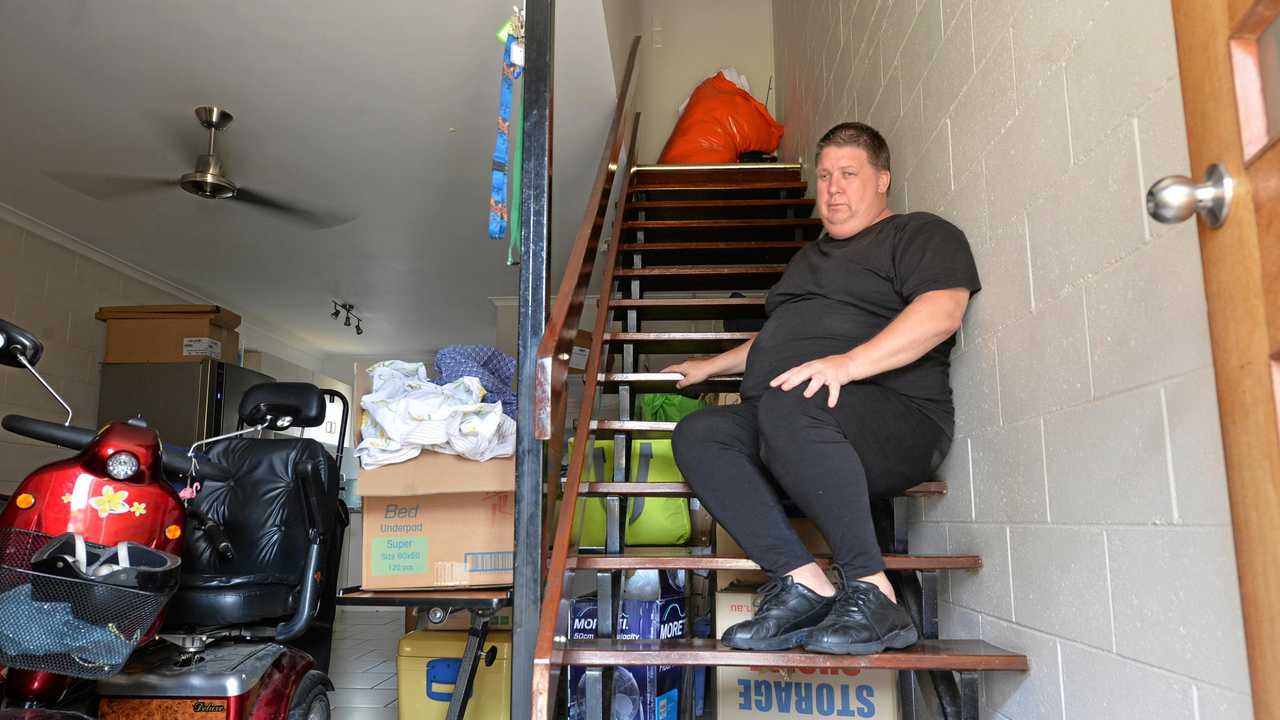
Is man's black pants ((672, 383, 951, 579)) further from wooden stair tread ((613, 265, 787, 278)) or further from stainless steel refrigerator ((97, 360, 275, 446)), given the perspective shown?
stainless steel refrigerator ((97, 360, 275, 446))

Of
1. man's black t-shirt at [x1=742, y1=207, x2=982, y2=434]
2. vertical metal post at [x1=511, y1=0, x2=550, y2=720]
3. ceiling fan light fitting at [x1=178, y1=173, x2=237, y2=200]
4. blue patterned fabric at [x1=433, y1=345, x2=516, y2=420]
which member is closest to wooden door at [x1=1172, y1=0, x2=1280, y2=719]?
man's black t-shirt at [x1=742, y1=207, x2=982, y2=434]

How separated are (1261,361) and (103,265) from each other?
6.30 metres

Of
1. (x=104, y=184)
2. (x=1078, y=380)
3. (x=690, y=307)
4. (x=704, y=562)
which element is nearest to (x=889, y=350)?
(x=1078, y=380)

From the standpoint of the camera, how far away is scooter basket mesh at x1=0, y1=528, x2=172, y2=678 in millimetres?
1487

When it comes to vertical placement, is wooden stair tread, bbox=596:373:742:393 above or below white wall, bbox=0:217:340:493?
below

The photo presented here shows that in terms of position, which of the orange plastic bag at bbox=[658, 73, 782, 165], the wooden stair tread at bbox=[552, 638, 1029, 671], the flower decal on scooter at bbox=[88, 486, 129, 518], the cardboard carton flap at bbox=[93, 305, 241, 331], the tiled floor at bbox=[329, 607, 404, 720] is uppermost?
the orange plastic bag at bbox=[658, 73, 782, 165]

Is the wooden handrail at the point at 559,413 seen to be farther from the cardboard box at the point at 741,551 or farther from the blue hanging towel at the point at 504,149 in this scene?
the cardboard box at the point at 741,551

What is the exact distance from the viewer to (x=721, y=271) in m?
3.26

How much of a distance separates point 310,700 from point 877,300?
1876 mm

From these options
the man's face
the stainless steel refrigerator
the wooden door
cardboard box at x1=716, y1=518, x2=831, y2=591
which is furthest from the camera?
the stainless steel refrigerator

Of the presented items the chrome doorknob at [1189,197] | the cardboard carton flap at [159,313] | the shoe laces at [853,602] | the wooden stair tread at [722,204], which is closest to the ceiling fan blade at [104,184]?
the cardboard carton flap at [159,313]

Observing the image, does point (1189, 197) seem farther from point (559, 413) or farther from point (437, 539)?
point (437, 539)

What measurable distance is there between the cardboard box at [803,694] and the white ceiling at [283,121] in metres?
2.32

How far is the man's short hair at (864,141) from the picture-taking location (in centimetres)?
208
